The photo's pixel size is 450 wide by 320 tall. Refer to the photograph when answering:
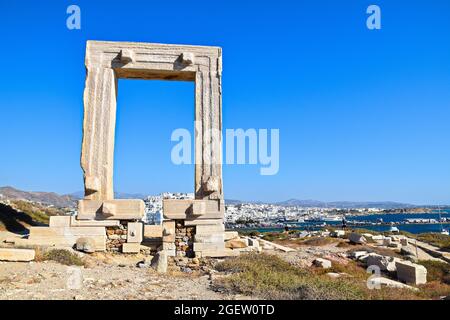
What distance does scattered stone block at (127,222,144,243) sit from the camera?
10.9m

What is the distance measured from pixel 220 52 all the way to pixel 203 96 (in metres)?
1.52

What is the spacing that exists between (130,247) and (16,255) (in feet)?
9.87

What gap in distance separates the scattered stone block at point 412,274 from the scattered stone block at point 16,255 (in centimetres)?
999

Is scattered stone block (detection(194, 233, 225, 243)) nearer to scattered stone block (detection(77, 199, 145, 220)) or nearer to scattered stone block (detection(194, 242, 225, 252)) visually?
scattered stone block (detection(194, 242, 225, 252))

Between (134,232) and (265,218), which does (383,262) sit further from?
(265,218)

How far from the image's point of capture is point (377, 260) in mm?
13109

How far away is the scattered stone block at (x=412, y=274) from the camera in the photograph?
11.0 metres

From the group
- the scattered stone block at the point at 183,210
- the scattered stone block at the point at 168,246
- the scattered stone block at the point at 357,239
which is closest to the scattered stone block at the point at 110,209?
the scattered stone block at the point at 183,210

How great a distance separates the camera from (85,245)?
10.4m

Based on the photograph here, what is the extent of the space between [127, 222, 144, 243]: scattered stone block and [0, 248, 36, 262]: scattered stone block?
2.67 meters

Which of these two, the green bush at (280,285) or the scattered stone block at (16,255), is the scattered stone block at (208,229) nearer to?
the green bush at (280,285)

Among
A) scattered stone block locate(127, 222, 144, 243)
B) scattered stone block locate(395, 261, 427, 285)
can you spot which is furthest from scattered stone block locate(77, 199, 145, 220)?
scattered stone block locate(395, 261, 427, 285)

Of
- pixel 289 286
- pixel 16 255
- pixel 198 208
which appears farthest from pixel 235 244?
pixel 16 255
